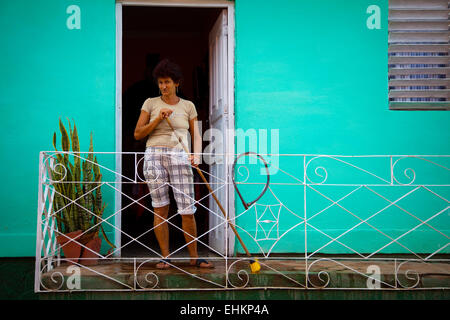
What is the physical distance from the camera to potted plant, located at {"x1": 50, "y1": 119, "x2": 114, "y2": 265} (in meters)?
3.95

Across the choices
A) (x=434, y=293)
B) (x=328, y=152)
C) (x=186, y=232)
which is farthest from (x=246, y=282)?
(x=328, y=152)

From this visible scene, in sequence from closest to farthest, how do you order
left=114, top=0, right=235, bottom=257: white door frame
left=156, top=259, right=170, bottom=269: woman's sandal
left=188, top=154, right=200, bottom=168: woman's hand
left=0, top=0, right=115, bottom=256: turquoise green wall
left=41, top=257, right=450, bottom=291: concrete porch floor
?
left=41, top=257, right=450, bottom=291: concrete porch floor, left=156, top=259, right=170, bottom=269: woman's sandal, left=188, top=154, right=200, bottom=168: woman's hand, left=0, top=0, right=115, bottom=256: turquoise green wall, left=114, top=0, right=235, bottom=257: white door frame

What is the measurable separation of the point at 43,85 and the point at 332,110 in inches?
103

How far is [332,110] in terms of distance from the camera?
15.6 feet

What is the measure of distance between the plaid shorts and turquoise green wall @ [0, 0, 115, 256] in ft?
2.46

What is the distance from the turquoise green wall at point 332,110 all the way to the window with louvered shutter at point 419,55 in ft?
0.31

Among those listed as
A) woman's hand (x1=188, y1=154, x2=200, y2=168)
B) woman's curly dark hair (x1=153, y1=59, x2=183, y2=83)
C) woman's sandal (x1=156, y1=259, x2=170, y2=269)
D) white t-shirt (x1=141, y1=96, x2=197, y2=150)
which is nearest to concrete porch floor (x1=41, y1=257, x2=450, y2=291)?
woman's sandal (x1=156, y1=259, x2=170, y2=269)

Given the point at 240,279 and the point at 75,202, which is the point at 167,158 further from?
the point at 240,279

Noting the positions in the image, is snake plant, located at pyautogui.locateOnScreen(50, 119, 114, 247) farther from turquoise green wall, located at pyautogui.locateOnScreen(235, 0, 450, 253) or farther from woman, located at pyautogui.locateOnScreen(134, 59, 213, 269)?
turquoise green wall, located at pyautogui.locateOnScreen(235, 0, 450, 253)

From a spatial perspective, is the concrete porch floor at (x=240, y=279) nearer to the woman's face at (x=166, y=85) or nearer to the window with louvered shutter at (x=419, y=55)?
the woman's face at (x=166, y=85)

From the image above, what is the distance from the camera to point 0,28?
14.9ft

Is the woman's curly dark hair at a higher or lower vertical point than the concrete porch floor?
higher

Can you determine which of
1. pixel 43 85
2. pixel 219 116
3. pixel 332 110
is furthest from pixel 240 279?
pixel 43 85

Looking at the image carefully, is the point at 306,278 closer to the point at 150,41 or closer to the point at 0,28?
the point at 0,28
